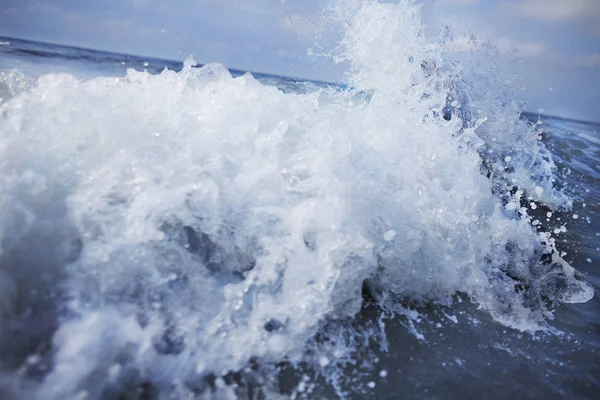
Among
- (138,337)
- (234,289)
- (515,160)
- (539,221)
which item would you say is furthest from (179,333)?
(515,160)

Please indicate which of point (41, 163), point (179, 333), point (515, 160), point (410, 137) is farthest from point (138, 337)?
point (515, 160)

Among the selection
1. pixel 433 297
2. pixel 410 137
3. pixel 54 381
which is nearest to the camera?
pixel 54 381

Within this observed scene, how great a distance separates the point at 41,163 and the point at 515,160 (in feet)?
23.4

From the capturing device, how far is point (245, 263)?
7.82ft

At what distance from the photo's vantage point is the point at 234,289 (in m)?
2.16

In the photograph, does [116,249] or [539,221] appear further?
[539,221]

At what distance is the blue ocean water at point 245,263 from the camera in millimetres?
1796

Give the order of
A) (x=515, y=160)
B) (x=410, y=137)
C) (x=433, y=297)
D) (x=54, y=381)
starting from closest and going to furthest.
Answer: (x=54, y=381)
(x=433, y=297)
(x=410, y=137)
(x=515, y=160)

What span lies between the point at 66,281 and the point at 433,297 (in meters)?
2.39

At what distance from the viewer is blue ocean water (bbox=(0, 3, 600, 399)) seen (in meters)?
1.80

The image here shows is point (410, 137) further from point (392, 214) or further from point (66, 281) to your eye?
point (66, 281)

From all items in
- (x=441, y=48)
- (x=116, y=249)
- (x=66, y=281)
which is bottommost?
(x=66, y=281)

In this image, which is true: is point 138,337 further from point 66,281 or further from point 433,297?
point 433,297

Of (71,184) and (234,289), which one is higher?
(71,184)
